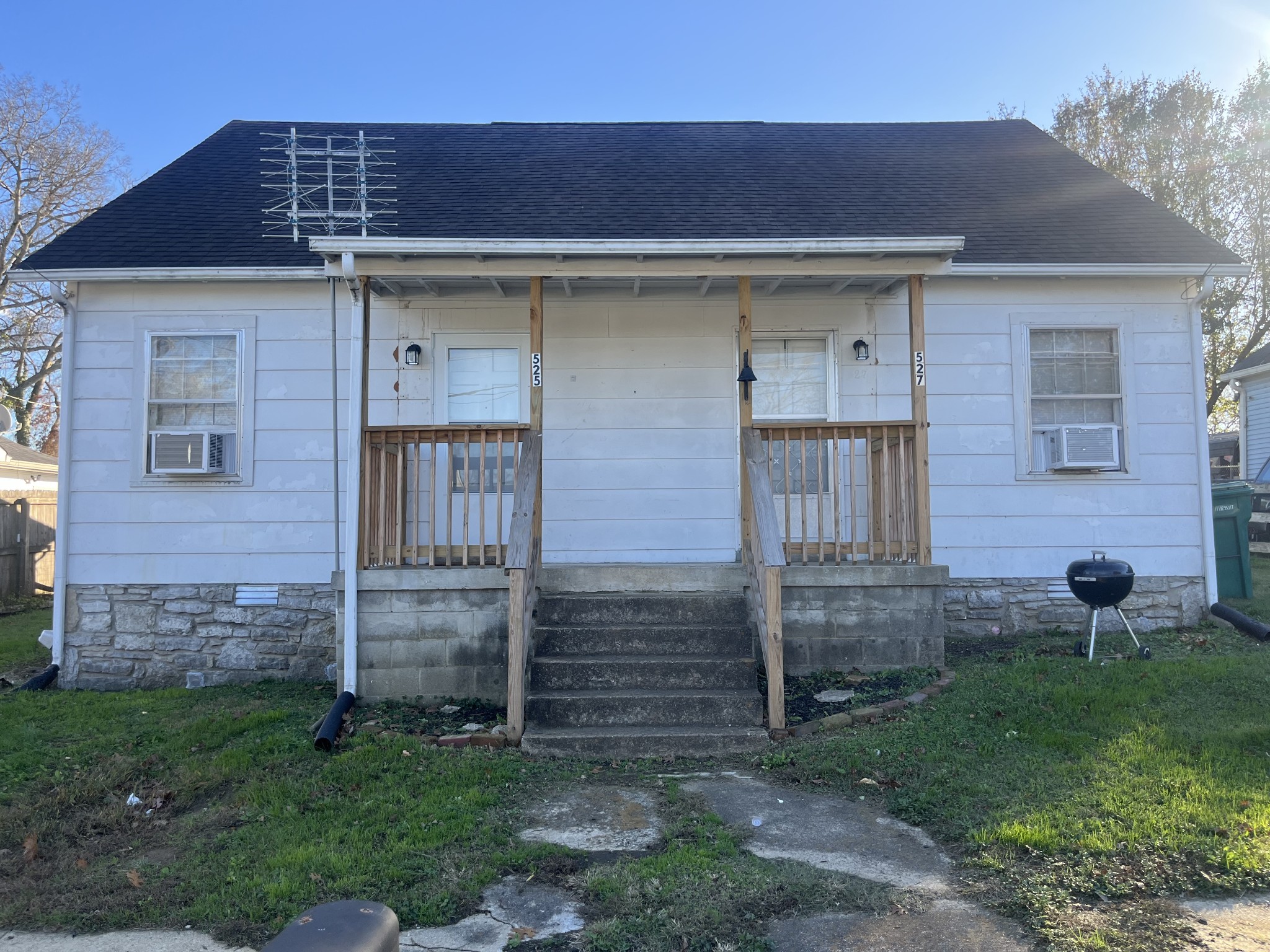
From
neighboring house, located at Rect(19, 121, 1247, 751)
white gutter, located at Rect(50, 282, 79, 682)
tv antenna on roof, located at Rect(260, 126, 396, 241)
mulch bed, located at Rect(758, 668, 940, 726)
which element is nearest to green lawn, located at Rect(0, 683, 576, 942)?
white gutter, located at Rect(50, 282, 79, 682)

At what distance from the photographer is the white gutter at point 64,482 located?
7191mm

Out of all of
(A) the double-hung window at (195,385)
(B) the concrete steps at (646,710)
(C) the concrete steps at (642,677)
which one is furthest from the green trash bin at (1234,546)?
(A) the double-hung window at (195,385)

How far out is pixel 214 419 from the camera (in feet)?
24.3

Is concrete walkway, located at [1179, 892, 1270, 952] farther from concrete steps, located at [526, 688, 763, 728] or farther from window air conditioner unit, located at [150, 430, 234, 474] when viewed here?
window air conditioner unit, located at [150, 430, 234, 474]

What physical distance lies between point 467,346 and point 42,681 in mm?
4318

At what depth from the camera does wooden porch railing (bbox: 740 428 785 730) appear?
5180 mm

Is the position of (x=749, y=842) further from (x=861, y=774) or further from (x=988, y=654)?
(x=988, y=654)

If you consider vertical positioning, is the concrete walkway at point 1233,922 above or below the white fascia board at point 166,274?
below

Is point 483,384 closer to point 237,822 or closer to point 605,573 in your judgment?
point 605,573

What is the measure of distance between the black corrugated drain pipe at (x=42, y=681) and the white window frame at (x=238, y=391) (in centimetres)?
165

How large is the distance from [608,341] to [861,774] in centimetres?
416

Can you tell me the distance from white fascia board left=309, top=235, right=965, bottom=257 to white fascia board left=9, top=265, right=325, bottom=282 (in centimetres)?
154

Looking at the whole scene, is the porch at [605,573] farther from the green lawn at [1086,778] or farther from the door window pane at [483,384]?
the door window pane at [483,384]

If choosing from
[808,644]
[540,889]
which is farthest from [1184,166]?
[540,889]
